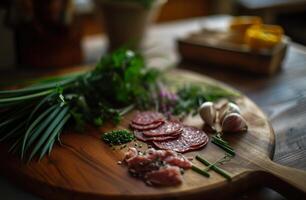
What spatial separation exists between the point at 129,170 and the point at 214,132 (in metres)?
→ 0.30

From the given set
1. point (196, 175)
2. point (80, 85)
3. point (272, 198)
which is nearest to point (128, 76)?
point (80, 85)

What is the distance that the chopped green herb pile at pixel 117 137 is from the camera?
1.14 m

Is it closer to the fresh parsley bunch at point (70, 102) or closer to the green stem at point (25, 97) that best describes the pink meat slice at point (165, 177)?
the fresh parsley bunch at point (70, 102)

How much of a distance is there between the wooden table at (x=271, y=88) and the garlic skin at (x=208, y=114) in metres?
0.20

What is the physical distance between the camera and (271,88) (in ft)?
4.99

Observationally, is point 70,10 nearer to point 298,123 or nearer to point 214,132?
point 214,132

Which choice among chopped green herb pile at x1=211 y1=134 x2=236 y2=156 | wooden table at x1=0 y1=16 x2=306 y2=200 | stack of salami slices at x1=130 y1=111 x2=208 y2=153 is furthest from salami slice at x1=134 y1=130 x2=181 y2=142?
wooden table at x1=0 y1=16 x2=306 y2=200

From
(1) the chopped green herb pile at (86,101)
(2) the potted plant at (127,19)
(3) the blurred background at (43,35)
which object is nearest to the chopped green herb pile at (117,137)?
(1) the chopped green herb pile at (86,101)

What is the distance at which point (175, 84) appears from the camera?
1527 millimetres

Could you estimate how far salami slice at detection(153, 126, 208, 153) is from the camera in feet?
3.62

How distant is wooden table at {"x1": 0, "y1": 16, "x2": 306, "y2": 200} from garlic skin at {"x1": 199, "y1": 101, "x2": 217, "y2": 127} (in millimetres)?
195

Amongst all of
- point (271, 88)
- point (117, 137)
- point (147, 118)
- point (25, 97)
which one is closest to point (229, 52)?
point (271, 88)

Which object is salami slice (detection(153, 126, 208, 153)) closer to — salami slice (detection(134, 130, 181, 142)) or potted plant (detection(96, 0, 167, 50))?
salami slice (detection(134, 130, 181, 142))

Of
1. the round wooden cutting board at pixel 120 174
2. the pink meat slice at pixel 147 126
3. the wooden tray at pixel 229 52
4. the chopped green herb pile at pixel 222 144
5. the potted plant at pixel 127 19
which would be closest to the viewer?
the round wooden cutting board at pixel 120 174
